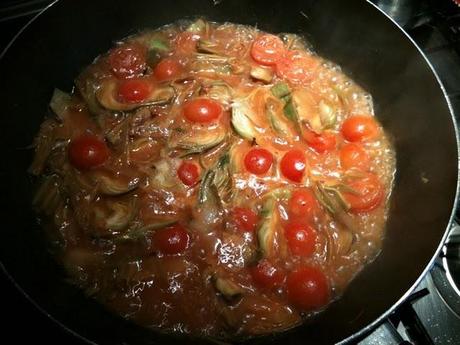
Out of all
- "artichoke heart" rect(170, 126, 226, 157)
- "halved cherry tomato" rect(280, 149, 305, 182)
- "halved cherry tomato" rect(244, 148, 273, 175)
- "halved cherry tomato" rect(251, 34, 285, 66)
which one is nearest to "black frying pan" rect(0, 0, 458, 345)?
"halved cherry tomato" rect(251, 34, 285, 66)

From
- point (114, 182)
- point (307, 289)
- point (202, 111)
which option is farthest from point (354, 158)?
point (114, 182)

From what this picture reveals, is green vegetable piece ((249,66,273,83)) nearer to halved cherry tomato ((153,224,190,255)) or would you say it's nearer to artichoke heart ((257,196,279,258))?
artichoke heart ((257,196,279,258))

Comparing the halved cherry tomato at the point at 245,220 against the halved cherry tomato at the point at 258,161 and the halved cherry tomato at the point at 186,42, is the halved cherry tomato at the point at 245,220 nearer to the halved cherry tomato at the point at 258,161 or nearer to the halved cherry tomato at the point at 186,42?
the halved cherry tomato at the point at 258,161

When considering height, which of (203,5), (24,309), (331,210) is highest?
(203,5)

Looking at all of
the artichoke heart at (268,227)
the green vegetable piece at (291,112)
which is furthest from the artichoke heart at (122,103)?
the artichoke heart at (268,227)

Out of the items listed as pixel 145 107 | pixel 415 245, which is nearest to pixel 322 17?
pixel 145 107

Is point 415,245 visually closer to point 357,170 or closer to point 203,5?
point 357,170

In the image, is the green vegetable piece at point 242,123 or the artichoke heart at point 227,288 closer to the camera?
the artichoke heart at point 227,288
